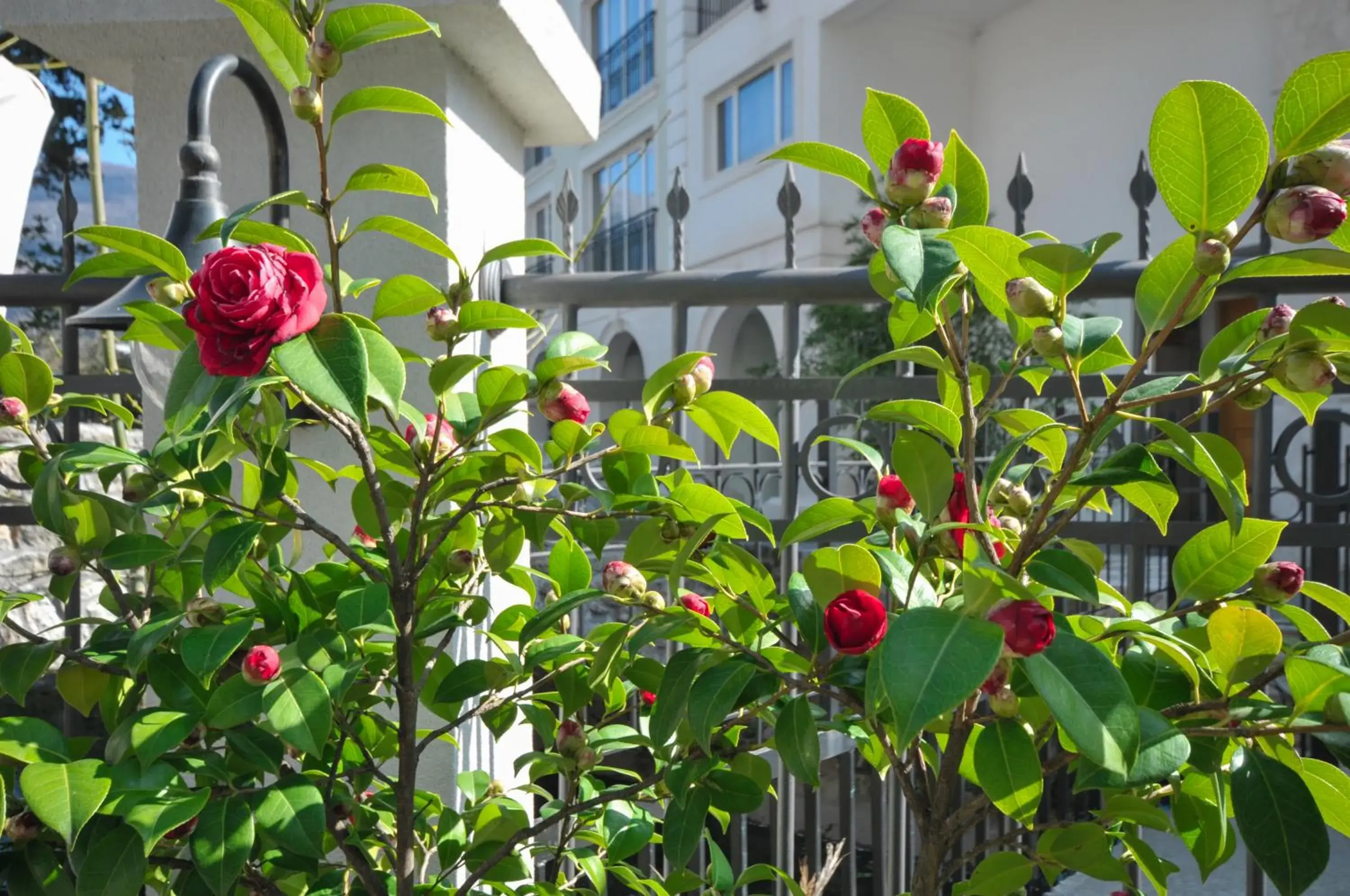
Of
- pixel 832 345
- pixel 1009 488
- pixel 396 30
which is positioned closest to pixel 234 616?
pixel 396 30

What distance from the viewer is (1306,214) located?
62 cm

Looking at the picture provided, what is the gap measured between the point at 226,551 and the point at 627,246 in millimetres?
14169

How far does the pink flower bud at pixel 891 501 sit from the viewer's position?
862 mm

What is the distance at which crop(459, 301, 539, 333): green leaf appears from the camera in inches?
36.8

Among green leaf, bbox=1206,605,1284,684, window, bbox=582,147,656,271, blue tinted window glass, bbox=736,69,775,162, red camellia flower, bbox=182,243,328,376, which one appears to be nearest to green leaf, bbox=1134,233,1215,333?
green leaf, bbox=1206,605,1284,684

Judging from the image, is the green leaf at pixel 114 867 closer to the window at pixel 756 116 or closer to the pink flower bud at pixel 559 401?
the pink flower bud at pixel 559 401

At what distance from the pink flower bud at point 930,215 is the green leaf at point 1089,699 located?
0.30 metres

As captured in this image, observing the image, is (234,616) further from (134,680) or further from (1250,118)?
(1250,118)

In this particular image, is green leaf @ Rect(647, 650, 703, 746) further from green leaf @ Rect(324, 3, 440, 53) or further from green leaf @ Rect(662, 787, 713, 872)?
green leaf @ Rect(324, 3, 440, 53)

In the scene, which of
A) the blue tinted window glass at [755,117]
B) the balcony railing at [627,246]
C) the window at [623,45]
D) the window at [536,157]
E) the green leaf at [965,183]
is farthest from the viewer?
the window at [536,157]

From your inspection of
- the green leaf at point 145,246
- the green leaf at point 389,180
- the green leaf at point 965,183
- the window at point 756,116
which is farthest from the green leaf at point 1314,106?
the window at point 756,116

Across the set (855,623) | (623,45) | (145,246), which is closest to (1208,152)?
(855,623)

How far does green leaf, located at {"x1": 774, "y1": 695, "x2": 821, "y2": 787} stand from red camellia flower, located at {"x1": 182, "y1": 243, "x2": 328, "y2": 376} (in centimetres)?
47

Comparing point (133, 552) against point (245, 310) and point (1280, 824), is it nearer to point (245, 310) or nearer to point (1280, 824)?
point (245, 310)
